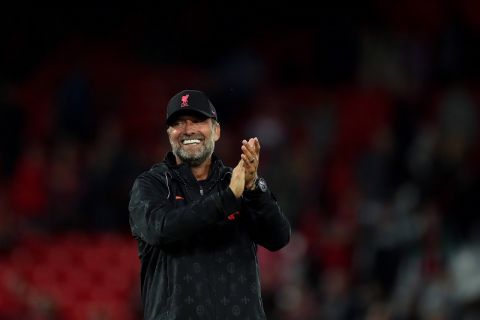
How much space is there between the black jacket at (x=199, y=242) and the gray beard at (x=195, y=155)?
5 centimetres

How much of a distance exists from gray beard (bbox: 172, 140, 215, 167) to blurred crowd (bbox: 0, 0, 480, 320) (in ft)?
16.0

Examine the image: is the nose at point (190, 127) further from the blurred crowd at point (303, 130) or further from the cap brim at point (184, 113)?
the blurred crowd at point (303, 130)

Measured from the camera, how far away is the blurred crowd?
998 cm

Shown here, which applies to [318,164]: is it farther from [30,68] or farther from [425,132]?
[30,68]

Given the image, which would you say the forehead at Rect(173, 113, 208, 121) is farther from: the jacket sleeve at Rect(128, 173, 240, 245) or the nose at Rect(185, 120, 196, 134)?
the jacket sleeve at Rect(128, 173, 240, 245)

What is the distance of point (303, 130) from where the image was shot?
12.0m

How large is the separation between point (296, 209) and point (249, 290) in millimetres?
6593

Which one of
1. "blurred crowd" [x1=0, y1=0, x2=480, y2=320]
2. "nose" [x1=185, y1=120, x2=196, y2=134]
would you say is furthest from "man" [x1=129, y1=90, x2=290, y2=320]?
"blurred crowd" [x1=0, y1=0, x2=480, y2=320]

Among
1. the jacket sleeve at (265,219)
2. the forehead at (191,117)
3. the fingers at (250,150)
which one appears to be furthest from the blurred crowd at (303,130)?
the fingers at (250,150)

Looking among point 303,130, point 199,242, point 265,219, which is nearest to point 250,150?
point 265,219

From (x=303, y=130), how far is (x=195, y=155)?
25.1 feet

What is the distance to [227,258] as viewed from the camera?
14.2ft

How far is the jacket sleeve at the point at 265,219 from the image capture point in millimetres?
4277

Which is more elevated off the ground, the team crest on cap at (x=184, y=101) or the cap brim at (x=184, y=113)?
the team crest on cap at (x=184, y=101)
